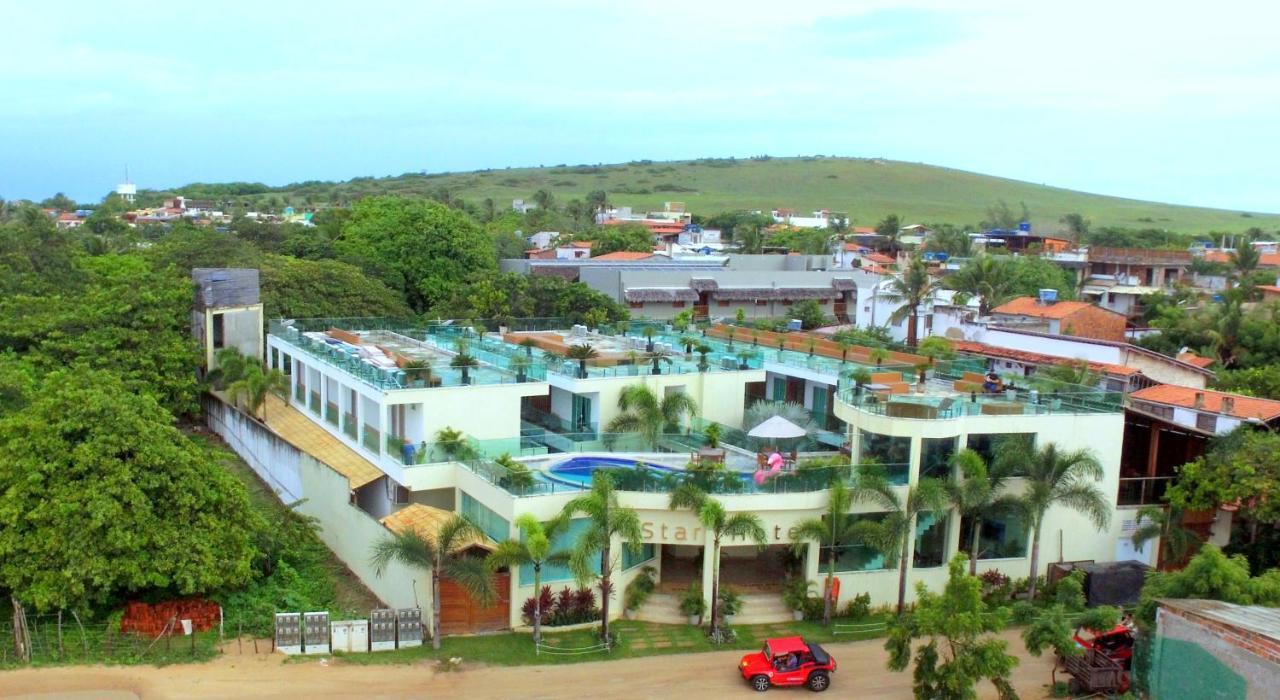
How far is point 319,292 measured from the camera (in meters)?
45.0

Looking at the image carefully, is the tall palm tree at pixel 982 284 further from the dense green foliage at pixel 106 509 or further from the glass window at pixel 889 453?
the dense green foliage at pixel 106 509

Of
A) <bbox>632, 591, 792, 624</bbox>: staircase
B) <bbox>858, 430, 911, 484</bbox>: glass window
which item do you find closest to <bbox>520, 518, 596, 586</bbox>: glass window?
<bbox>632, 591, 792, 624</bbox>: staircase

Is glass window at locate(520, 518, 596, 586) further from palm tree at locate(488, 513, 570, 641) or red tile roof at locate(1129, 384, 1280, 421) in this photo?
red tile roof at locate(1129, 384, 1280, 421)

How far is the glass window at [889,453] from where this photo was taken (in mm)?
21922

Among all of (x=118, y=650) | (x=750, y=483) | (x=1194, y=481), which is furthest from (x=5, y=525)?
(x=1194, y=481)

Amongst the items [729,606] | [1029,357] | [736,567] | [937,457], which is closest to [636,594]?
[729,606]

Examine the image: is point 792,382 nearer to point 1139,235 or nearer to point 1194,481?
point 1194,481

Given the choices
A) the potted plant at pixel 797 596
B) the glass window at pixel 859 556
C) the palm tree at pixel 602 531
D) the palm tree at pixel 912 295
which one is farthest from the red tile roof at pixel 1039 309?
the palm tree at pixel 602 531

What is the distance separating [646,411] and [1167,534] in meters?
11.9

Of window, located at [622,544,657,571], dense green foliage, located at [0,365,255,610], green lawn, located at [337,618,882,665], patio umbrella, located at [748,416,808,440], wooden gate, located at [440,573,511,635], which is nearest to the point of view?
dense green foliage, located at [0,365,255,610]

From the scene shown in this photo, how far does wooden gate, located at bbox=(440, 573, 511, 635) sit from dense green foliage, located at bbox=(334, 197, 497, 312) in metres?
33.2

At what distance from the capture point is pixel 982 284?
46375 millimetres

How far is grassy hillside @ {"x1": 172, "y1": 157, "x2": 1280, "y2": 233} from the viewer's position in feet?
532

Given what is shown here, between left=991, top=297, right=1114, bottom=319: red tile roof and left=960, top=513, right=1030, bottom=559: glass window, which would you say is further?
left=991, top=297, right=1114, bottom=319: red tile roof
